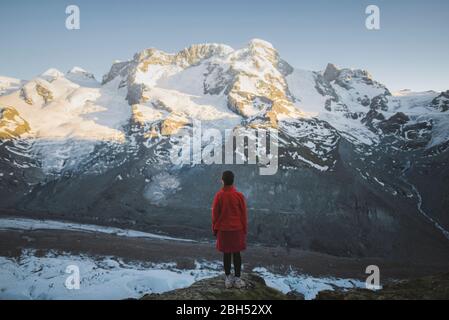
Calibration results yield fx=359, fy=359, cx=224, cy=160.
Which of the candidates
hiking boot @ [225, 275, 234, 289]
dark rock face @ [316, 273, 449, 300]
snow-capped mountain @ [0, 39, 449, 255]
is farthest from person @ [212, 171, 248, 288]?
snow-capped mountain @ [0, 39, 449, 255]

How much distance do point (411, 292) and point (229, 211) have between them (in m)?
7.00

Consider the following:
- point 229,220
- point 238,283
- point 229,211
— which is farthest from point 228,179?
point 238,283

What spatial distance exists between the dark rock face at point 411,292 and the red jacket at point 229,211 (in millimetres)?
4695

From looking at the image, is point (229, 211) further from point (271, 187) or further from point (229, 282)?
point (271, 187)

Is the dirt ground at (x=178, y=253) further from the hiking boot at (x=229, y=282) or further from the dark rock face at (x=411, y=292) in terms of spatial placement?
the hiking boot at (x=229, y=282)

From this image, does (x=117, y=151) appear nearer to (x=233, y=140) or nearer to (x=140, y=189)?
(x=140, y=189)

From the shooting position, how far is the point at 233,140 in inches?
6496

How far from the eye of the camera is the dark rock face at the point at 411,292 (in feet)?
38.0

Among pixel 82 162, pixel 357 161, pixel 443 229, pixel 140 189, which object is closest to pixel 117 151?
pixel 82 162

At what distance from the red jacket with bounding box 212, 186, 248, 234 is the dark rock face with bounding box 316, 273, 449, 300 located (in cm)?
470

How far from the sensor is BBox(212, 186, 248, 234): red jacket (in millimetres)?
11328

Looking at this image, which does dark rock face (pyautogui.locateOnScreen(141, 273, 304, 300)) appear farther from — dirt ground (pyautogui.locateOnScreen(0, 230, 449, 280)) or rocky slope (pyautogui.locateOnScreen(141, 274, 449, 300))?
dirt ground (pyautogui.locateOnScreen(0, 230, 449, 280))

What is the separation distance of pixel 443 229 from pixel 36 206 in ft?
560
